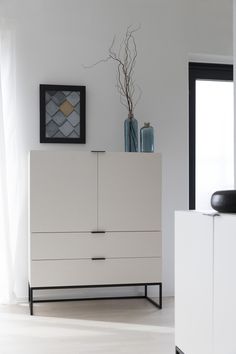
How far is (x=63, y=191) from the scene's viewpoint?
337cm

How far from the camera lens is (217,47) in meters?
4.14

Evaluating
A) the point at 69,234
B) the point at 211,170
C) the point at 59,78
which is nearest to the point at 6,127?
the point at 59,78

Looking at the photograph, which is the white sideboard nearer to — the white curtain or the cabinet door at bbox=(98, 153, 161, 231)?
the cabinet door at bbox=(98, 153, 161, 231)

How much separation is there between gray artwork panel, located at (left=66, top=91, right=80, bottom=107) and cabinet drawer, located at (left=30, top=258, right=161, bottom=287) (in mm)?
1276

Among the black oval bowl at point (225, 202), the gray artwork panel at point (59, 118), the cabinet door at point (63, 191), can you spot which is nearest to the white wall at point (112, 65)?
the gray artwork panel at point (59, 118)

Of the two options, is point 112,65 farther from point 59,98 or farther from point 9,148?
point 9,148

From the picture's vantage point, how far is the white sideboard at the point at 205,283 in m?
1.65

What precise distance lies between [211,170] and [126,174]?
3.74 ft

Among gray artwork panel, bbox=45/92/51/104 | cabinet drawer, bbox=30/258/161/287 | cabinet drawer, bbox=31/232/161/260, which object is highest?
gray artwork panel, bbox=45/92/51/104

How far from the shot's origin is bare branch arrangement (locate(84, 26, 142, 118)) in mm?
3924

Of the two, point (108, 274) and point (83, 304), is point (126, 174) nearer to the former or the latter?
point (108, 274)

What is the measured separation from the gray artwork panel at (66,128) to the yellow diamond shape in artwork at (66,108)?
0.07 meters

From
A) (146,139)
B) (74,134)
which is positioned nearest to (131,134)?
(146,139)

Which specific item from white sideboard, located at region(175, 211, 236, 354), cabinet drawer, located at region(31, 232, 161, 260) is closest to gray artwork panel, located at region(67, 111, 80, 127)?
cabinet drawer, located at region(31, 232, 161, 260)
